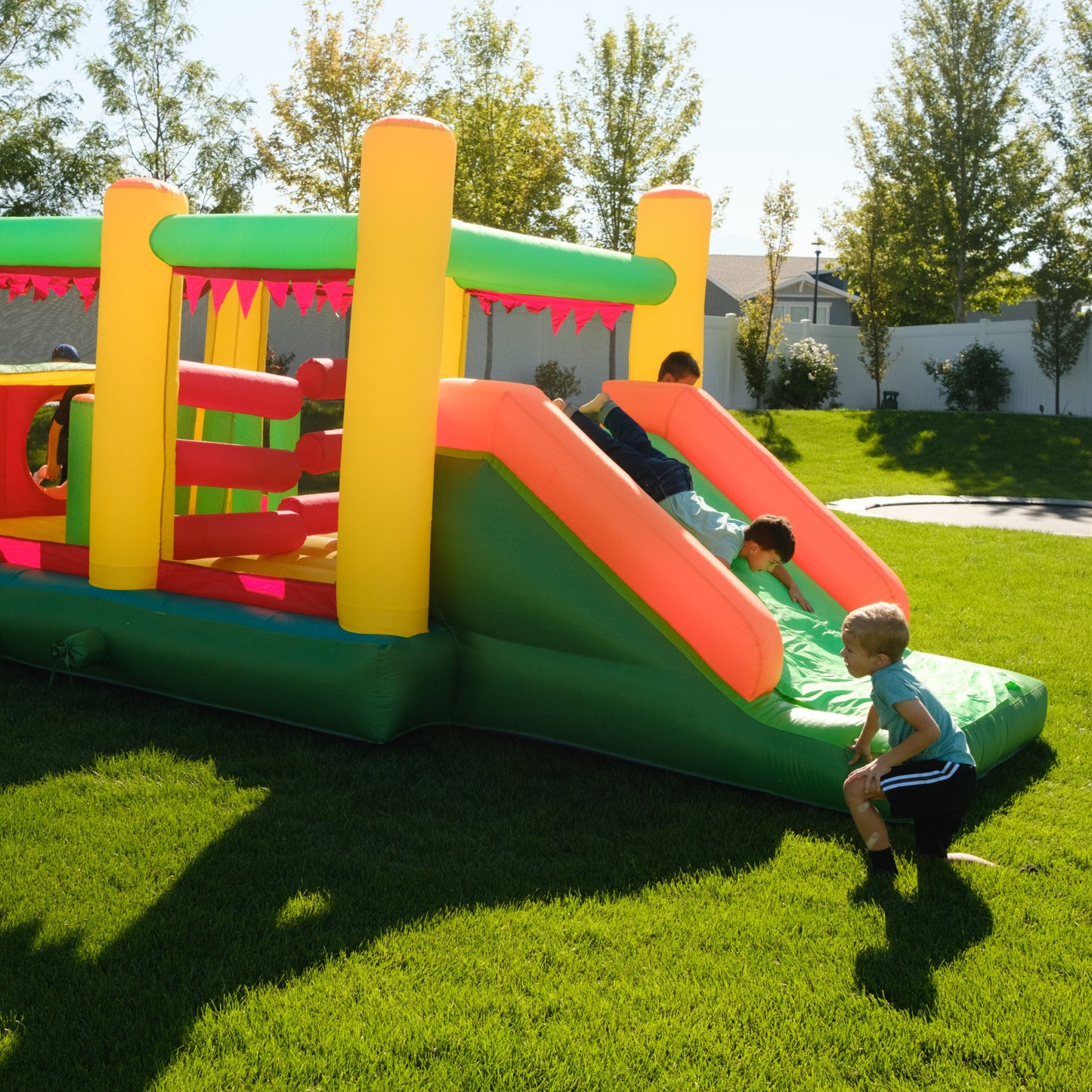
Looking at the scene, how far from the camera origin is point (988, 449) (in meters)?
18.7

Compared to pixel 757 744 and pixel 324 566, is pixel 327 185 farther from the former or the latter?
pixel 757 744

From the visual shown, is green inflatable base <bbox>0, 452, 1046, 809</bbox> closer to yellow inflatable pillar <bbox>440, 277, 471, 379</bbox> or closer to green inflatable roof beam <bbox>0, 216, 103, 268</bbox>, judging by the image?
green inflatable roof beam <bbox>0, 216, 103, 268</bbox>

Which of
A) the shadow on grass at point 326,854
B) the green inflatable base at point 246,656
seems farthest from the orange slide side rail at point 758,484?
the green inflatable base at point 246,656

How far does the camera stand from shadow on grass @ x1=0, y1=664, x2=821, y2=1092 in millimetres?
2895

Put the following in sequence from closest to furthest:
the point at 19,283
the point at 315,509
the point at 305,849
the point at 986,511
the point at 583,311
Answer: the point at 305,849 → the point at 583,311 → the point at 315,509 → the point at 19,283 → the point at 986,511

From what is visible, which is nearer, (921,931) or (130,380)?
(921,931)

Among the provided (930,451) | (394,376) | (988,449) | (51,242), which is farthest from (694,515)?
(988,449)

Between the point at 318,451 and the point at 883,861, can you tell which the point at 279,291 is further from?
the point at 883,861

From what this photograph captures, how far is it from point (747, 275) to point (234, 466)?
34.7m

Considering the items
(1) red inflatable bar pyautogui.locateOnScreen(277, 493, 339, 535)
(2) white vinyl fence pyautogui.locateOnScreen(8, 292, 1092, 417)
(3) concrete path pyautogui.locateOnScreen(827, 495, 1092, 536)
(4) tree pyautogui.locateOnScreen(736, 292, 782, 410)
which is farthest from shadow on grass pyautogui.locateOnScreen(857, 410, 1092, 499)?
(1) red inflatable bar pyautogui.locateOnScreen(277, 493, 339, 535)

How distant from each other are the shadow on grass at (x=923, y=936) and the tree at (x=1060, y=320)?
67.5 ft

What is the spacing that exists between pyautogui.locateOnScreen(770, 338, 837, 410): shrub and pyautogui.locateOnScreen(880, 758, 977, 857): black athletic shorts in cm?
2043

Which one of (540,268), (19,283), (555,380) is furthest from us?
Result: (555,380)

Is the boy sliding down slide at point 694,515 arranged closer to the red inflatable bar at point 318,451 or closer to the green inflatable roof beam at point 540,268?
the green inflatable roof beam at point 540,268
